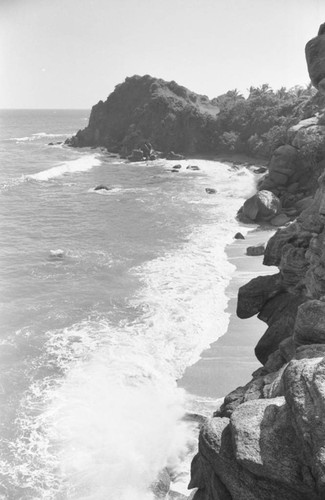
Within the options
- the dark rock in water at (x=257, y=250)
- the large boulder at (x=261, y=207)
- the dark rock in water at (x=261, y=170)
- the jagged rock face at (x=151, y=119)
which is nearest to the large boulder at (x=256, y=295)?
the dark rock in water at (x=257, y=250)

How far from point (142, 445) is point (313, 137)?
3090 centimetres

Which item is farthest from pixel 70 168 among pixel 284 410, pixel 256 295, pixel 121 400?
pixel 284 410

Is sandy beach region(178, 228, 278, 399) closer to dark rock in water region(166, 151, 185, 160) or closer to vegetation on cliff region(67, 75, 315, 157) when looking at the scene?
vegetation on cliff region(67, 75, 315, 157)

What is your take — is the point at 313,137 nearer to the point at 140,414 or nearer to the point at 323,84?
the point at 323,84

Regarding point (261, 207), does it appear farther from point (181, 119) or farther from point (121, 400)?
point (181, 119)

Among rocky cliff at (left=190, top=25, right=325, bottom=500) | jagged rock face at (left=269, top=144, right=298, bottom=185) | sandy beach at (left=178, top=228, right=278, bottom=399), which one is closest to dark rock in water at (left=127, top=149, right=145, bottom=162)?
jagged rock face at (left=269, top=144, right=298, bottom=185)

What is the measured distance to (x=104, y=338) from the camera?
19.9 m

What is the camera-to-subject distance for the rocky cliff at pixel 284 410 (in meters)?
7.29

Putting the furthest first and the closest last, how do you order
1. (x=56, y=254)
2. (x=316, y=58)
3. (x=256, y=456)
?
(x=56, y=254)
(x=316, y=58)
(x=256, y=456)

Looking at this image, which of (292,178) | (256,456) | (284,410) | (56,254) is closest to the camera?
(256,456)

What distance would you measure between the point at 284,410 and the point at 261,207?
3121 centimetres

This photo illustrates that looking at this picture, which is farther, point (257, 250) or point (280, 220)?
point (280, 220)

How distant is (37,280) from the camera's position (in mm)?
26844

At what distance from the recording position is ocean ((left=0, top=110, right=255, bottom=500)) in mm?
13273
